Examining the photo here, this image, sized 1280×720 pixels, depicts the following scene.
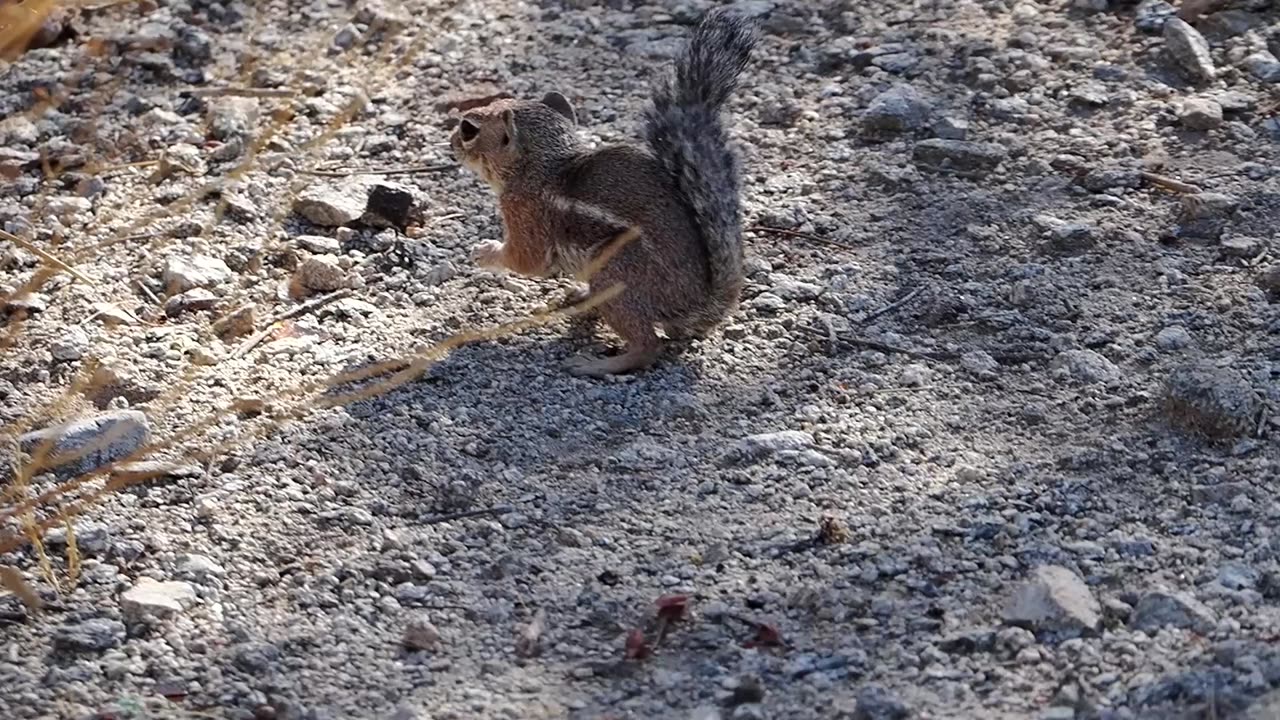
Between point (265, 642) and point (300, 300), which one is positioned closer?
point (265, 642)

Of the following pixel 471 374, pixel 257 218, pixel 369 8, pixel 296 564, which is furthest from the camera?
pixel 369 8

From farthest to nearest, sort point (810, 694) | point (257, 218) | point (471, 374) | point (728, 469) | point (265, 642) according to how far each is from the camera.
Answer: point (257, 218)
point (471, 374)
point (728, 469)
point (265, 642)
point (810, 694)

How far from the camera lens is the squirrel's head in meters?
4.98

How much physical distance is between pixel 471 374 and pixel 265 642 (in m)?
1.23

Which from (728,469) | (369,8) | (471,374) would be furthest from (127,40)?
(728,469)

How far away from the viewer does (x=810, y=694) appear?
336 centimetres

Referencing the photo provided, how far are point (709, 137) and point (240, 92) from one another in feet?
7.29

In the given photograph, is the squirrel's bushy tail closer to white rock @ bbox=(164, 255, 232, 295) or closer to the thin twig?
the thin twig

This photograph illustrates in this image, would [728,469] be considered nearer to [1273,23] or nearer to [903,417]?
[903,417]

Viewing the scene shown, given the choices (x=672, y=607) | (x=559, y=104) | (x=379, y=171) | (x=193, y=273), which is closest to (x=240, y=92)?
(x=379, y=171)

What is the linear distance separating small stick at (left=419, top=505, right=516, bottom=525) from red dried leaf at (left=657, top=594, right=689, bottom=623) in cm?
55

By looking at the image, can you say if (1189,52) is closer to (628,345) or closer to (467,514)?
(628,345)

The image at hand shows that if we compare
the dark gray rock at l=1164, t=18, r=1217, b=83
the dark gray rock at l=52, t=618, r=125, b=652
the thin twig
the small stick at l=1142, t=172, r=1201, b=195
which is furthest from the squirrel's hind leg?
the dark gray rock at l=1164, t=18, r=1217, b=83

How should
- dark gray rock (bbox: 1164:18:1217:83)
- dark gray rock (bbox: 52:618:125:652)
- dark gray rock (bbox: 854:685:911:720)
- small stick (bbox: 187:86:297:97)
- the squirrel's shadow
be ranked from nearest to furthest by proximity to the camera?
dark gray rock (bbox: 854:685:911:720), dark gray rock (bbox: 52:618:125:652), the squirrel's shadow, dark gray rock (bbox: 1164:18:1217:83), small stick (bbox: 187:86:297:97)
